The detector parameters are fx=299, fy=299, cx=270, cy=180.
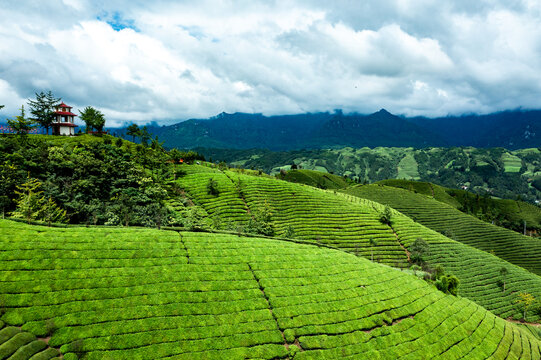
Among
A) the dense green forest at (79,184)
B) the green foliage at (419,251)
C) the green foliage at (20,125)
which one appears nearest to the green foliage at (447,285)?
the green foliage at (419,251)

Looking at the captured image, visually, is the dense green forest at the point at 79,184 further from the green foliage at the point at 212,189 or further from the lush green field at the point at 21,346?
the lush green field at the point at 21,346

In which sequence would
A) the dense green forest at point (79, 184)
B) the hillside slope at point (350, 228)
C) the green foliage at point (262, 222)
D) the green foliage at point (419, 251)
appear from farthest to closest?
the green foliage at point (419, 251)
the hillside slope at point (350, 228)
the green foliage at point (262, 222)
the dense green forest at point (79, 184)

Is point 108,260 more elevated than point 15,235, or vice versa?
point 15,235

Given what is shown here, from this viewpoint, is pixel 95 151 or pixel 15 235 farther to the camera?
pixel 95 151

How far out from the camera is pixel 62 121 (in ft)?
430

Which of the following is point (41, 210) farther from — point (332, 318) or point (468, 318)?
point (468, 318)

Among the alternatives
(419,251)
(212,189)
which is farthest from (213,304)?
(419,251)

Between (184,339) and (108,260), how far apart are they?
18.5 m

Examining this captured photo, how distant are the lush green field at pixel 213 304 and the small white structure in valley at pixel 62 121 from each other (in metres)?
100

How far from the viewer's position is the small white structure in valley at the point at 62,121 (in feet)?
425

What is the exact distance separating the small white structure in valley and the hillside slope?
57.2 m

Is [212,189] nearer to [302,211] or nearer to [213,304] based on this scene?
[302,211]

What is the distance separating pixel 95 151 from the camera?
108375mm

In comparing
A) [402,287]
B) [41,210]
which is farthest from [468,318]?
[41,210]
